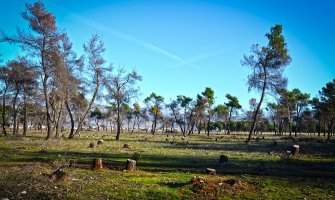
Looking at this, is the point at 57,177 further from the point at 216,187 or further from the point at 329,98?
the point at 329,98

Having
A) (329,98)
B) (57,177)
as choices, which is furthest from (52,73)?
(329,98)

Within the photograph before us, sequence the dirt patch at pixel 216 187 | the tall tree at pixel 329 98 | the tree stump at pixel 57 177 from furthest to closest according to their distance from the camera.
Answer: the tall tree at pixel 329 98 → the tree stump at pixel 57 177 → the dirt patch at pixel 216 187

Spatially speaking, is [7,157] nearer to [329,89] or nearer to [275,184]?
[275,184]

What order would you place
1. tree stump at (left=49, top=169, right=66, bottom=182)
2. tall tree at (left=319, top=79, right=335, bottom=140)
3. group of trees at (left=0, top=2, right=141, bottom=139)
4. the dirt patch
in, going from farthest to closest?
tall tree at (left=319, top=79, right=335, bottom=140)
group of trees at (left=0, top=2, right=141, bottom=139)
tree stump at (left=49, top=169, right=66, bottom=182)
the dirt patch

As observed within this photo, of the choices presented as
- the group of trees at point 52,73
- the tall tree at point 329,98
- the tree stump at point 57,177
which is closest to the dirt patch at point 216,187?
the tree stump at point 57,177

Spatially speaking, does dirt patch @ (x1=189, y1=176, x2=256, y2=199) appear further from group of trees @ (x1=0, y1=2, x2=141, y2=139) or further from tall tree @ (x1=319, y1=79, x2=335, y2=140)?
tall tree @ (x1=319, y1=79, x2=335, y2=140)

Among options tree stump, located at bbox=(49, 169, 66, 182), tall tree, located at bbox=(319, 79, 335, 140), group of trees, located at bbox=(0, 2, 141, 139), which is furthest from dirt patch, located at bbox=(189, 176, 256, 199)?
tall tree, located at bbox=(319, 79, 335, 140)

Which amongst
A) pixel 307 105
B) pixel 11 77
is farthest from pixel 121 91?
pixel 307 105

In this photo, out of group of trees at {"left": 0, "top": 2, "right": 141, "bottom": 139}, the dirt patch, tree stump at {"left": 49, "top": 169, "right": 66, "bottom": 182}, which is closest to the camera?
the dirt patch

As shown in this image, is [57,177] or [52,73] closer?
[57,177]

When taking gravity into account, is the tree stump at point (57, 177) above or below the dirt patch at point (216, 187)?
above

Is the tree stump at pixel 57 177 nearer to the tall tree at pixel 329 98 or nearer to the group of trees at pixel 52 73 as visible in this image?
the group of trees at pixel 52 73

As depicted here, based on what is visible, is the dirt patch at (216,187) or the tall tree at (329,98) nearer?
the dirt patch at (216,187)

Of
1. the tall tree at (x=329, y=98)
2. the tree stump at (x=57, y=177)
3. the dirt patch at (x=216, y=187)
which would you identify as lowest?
the dirt patch at (x=216, y=187)
